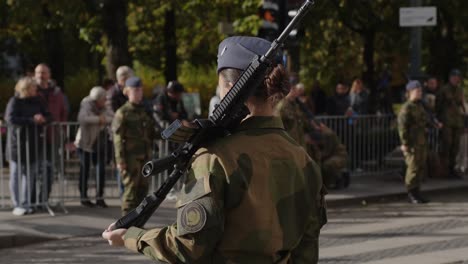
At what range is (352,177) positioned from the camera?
53.5 ft

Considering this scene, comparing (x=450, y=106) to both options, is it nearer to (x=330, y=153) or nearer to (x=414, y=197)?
(x=414, y=197)

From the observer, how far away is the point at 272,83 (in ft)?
10.9

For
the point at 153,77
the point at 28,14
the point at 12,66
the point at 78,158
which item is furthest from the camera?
the point at 12,66

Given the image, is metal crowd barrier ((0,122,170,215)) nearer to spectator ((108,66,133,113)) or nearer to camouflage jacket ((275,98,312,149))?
spectator ((108,66,133,113))

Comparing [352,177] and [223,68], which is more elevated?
[223,68]

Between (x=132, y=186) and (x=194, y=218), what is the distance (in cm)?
698

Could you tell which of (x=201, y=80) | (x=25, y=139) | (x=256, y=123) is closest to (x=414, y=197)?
(x=25, y=139)

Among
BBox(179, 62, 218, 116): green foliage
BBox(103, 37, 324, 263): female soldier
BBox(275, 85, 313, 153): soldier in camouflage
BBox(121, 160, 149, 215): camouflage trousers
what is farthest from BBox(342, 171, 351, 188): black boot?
BBox(103, 37, 324, 263): female soldier

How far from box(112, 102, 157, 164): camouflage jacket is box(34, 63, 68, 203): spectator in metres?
1.88

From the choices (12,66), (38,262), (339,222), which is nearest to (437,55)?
(339,222)

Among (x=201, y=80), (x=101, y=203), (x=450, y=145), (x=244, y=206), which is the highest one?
(x=201, y=80)

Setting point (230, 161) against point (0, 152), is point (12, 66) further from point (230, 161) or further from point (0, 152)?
point (230, 161)

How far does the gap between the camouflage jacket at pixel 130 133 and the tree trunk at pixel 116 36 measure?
848 centimetres

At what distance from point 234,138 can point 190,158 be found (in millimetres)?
160
